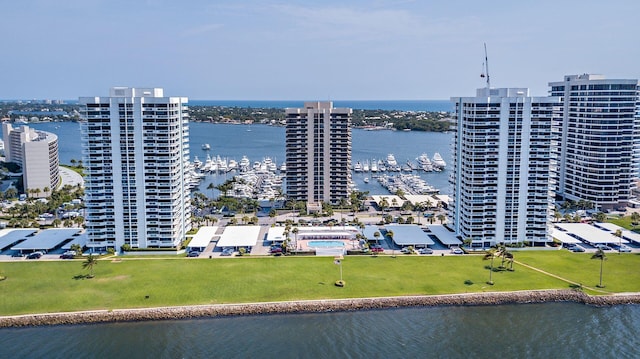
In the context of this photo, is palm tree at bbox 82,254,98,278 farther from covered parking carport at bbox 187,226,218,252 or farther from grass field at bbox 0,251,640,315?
covered parking carport at bbox 187,226,218,252

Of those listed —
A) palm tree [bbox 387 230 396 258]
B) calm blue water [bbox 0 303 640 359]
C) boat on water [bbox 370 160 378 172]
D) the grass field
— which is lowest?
calm blue water [bbox 0 303 640 359]

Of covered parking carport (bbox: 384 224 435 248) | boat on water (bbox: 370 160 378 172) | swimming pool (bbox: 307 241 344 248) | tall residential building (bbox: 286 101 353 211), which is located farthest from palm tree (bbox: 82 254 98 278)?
boat on water (bbox: 370 160 378 172)

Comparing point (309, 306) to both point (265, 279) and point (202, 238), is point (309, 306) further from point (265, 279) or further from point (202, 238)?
point (202, 238)

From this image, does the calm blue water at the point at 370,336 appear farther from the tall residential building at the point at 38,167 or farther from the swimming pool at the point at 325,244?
the tall residential building at the point at 38,167

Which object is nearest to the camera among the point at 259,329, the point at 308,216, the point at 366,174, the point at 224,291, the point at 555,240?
the point at 259,329

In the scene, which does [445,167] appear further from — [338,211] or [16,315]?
[16,315]

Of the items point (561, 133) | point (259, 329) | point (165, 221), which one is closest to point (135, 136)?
point (165, 221)
